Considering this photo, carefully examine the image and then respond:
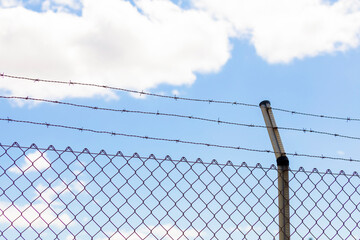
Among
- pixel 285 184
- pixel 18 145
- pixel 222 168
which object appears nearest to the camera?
pixel 18 145

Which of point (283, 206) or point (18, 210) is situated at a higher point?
point (283, 206)

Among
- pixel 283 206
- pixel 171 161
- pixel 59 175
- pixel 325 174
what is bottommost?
pixel 59 175

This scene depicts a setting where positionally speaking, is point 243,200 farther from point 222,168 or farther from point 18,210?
point 18,210

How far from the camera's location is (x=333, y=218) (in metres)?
4.43

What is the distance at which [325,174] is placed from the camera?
14.7 ft

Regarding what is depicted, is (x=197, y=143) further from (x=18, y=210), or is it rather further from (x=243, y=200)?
(x=18, y=210)

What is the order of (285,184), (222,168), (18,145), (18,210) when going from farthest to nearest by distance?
(285,184)
(222,168)
(18,145)
(18,210)

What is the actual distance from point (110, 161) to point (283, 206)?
132 centimetres

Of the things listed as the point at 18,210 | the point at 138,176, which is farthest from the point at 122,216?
the point at 18,210

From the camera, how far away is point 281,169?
173 inches

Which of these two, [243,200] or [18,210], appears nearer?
[18,210]

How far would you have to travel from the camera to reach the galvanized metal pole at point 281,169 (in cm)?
430

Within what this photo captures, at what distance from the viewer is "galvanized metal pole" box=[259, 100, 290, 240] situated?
169 inches

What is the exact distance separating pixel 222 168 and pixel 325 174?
885 mm
